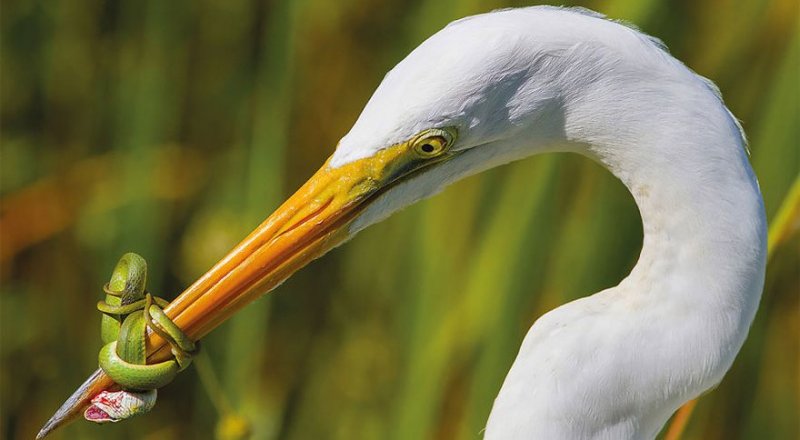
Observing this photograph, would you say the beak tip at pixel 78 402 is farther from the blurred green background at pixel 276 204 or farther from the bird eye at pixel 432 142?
the blurred green background at pixel 276 204

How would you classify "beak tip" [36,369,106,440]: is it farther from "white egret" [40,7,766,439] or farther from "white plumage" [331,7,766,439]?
"white plumage" [331,7,766,439]

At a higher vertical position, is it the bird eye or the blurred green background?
the bird eye

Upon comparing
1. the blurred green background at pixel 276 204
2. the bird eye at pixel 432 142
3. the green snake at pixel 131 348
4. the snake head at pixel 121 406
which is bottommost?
the blurred green background at pixel 276 204

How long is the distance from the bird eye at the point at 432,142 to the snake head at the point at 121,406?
259mm

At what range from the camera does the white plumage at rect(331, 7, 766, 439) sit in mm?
634

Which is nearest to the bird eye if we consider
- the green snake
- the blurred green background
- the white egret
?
the white egret

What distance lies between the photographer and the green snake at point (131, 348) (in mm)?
663

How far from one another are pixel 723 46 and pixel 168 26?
73 centimetres

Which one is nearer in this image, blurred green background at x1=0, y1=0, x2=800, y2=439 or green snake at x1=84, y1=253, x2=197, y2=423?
green snake at x1=84, y1=253, x2=197, y2=423

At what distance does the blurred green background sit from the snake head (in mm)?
490

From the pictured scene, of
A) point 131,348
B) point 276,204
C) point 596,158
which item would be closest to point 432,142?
point 596,158

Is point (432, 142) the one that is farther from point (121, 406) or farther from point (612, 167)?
point (121, 406)

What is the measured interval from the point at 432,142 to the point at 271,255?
0.15 metres

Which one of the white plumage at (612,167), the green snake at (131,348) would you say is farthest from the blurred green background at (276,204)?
the green snake at (131,348)
